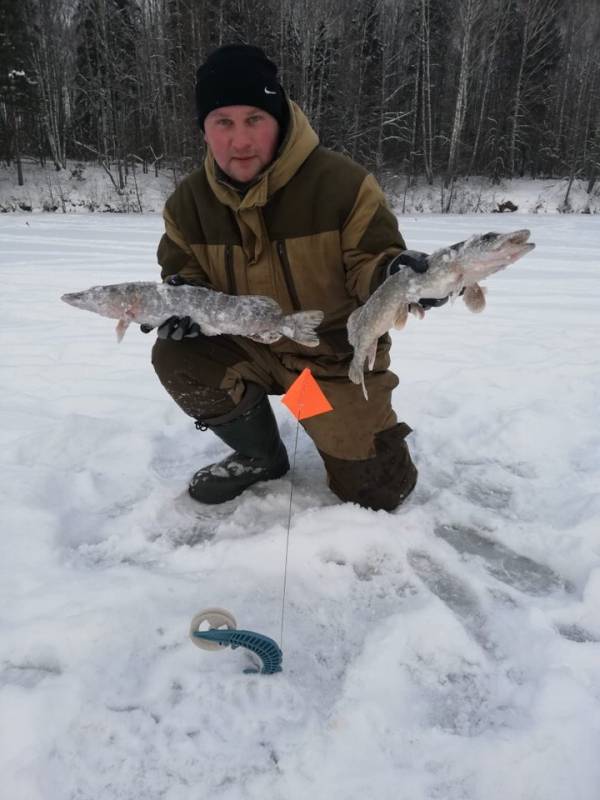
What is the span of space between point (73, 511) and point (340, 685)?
146 centimetres

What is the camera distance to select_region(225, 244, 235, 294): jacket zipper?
2.41m

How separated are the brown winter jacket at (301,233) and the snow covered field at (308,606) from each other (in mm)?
857

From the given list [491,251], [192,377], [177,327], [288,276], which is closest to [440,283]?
[491,251]

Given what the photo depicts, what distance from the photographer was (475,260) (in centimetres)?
167

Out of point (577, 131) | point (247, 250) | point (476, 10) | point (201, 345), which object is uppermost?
point (476, 10)

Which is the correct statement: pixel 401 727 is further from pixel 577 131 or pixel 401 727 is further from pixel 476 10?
pixel 577 131

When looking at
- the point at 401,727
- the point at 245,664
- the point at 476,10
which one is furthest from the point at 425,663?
the point at 476,10

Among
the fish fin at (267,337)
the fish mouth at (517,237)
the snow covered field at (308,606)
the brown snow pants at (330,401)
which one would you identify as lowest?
the snow covered field at (308,606)

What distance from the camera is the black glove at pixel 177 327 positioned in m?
2.36

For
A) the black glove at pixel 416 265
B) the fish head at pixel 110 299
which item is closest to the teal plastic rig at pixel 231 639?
the black glove at pixel 416 265

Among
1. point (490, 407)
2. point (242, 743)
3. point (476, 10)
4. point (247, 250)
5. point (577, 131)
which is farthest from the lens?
point (577, 131)

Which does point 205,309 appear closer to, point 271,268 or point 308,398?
point 271,268

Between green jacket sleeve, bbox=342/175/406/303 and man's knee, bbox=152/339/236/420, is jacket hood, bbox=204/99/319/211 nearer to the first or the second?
green jacket sleeve, bbox=342/175/406/303

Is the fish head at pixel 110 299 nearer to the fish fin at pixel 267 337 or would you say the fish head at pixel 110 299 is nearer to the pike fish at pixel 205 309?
the pike fish at pixel 205 309
